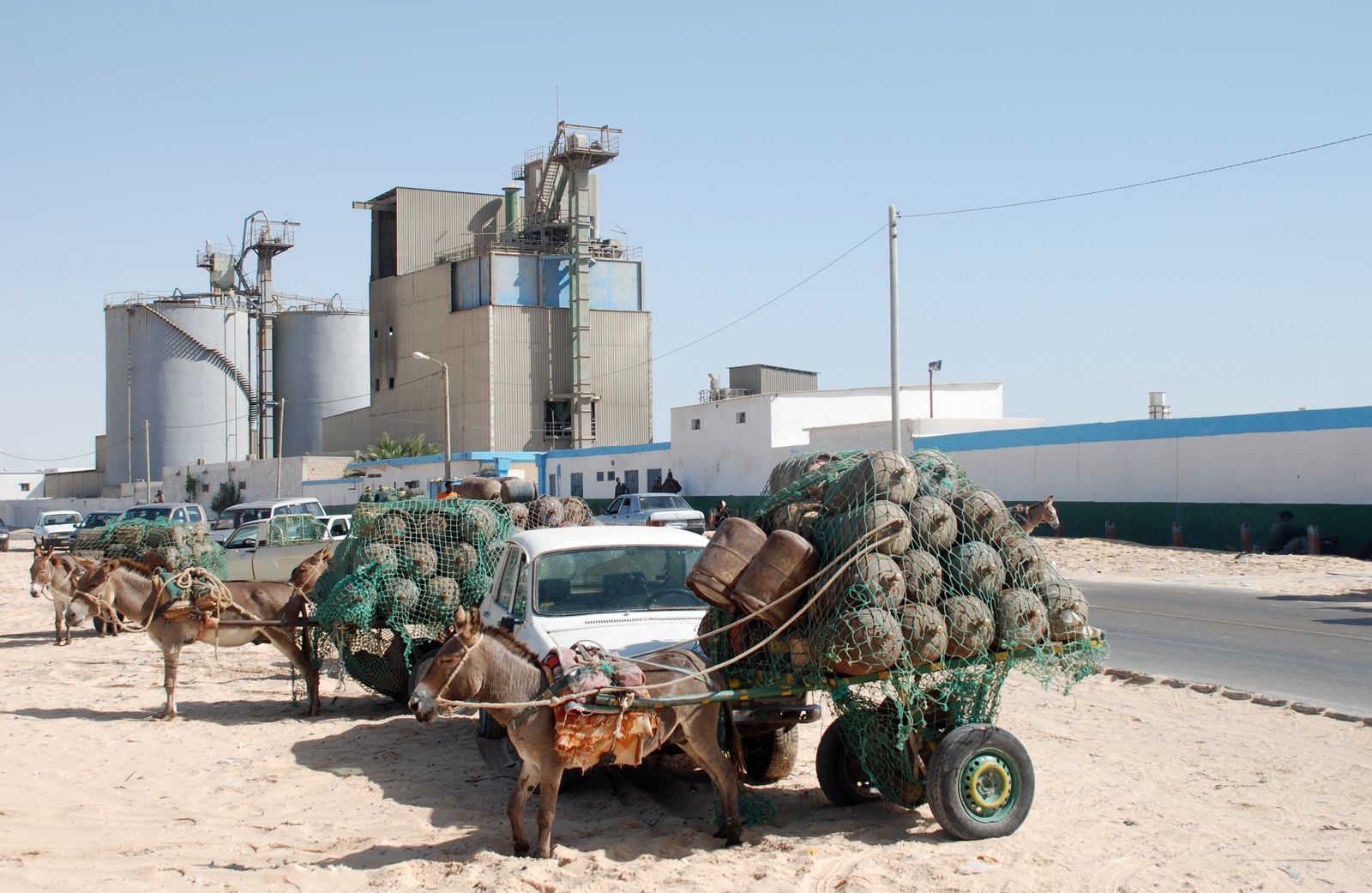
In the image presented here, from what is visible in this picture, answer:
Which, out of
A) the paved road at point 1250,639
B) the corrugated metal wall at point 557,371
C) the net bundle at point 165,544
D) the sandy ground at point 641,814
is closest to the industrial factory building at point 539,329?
the corrugated metal wall at point 557,371

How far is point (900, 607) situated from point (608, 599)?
304 centimetres

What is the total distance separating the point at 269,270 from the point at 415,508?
78.9 metres

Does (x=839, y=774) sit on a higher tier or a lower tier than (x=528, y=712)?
lower

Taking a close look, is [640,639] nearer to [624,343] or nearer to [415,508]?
[415,508]

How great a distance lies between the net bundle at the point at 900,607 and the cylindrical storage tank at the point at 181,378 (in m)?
81.5

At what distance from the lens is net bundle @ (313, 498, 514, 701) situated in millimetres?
11828

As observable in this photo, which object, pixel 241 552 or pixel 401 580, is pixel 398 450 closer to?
pixel 241 552

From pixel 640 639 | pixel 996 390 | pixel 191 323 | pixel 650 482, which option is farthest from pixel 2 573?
pixel 191 323

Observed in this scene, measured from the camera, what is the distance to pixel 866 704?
25.2ft

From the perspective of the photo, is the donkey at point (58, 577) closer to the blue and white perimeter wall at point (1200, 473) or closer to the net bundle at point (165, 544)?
the net bundle at point (165, 544)

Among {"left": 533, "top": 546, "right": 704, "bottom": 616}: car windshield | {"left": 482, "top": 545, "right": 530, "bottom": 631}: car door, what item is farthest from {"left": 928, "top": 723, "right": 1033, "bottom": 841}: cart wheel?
{"left": 482, "top": 545, "right": 530, "bottom": 631}: car door

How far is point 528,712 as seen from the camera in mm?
6910

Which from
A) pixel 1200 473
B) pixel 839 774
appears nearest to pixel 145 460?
pixel 1200 473

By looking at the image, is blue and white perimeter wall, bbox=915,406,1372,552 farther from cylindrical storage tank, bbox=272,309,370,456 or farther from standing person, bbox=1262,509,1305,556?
cylindrical storage tank, bbox=272,309,370,456
